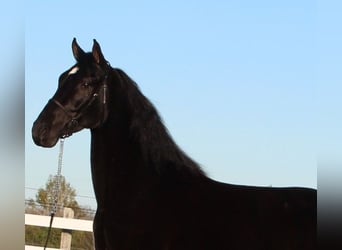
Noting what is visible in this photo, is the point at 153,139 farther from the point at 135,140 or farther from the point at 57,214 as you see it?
the point at 57,214

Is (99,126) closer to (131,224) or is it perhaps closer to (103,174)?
(103,174)

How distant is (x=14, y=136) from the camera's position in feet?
6.82

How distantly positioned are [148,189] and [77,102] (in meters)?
0.87

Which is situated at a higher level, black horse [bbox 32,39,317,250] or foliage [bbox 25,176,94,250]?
black horse [bbox 32,39,317,250]

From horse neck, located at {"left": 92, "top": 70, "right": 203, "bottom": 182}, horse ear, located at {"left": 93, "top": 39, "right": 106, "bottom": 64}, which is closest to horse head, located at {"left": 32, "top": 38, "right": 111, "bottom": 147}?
horse ear, located at {"left": 93, "top": 39, "right": 106, "bottom": 64}

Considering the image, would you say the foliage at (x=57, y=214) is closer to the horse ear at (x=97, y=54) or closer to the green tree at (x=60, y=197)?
the green tree at (x=60, y=197)

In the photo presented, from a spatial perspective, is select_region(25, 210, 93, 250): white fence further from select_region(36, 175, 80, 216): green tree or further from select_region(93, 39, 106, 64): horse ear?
select_region(93, 39, 106, 64): horse ear

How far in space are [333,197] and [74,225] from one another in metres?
6.29

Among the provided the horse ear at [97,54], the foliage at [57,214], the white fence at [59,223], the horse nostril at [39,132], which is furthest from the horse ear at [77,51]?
the white fence at [59,223]

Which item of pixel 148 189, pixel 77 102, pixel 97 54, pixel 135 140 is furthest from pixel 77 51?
pixel 148 189

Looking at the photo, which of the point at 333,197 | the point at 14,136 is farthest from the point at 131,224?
the point at 333,197

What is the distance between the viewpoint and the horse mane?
3625 mm

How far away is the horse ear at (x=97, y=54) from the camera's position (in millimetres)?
3713

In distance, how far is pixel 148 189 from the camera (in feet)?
11.5
